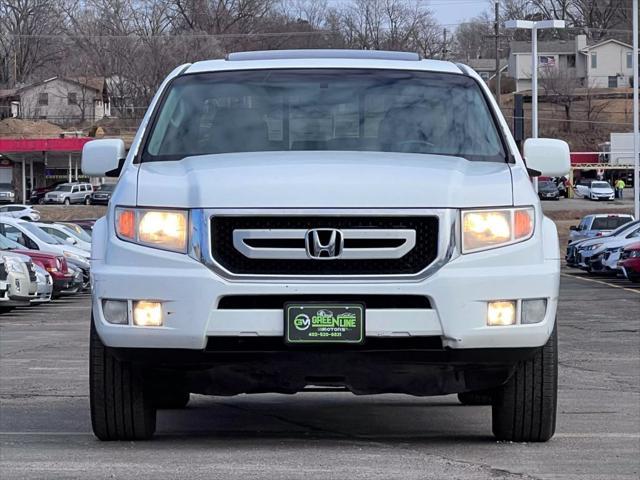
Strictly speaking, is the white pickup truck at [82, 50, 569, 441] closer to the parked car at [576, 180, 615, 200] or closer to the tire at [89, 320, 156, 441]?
the tire at [89, 320, 156, 441]

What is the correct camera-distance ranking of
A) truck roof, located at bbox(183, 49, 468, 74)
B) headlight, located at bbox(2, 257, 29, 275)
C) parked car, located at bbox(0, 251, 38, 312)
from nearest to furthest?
truck roof, located at bbox(183, 49, 468, 74)
parked car, located at bbox(0, 251, 38, 312)
headlight, located at bbox(2, 257, 29, 275)

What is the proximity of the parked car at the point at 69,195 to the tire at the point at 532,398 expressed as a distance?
2945 inches

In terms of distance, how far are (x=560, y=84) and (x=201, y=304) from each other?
364ft

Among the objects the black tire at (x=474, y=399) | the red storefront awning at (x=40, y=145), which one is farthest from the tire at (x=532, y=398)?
the red storefront awning at (x=40, y=145)

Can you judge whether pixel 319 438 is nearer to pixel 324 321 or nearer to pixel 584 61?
pixel 324 321

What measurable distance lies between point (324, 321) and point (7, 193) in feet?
272

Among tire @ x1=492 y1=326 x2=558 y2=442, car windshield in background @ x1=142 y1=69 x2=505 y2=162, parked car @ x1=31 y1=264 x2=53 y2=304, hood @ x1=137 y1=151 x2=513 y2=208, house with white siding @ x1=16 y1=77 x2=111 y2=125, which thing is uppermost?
house with white siding @ x1=16 y1=77 x2=111 y2=125

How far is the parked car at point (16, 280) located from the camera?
72.8 feet

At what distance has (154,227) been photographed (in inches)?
271

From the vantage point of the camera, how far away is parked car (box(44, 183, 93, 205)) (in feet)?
266

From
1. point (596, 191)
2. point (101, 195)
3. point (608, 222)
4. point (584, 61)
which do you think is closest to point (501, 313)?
point (608, 222)

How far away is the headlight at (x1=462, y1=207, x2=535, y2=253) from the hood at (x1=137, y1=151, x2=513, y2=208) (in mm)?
54

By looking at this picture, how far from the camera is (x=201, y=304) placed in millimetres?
6695

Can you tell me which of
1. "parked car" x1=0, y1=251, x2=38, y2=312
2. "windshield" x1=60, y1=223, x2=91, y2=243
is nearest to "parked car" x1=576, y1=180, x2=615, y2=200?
"windshield" x1=60, y1=223, x2=91, y2=243
